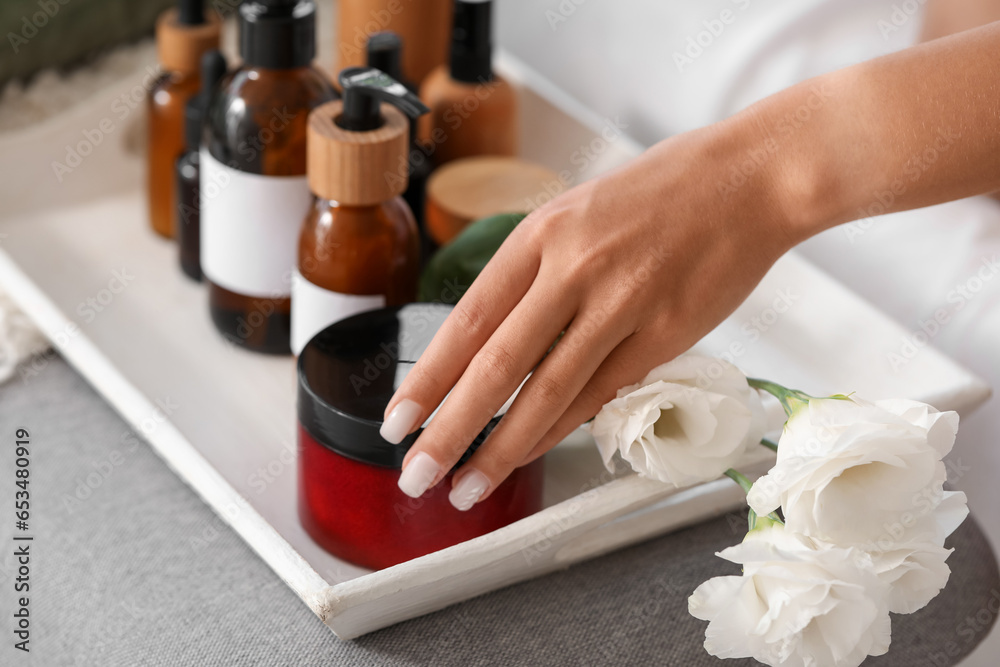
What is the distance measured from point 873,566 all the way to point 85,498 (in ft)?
1.33

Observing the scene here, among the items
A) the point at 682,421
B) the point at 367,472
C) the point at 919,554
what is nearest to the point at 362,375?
the point at 367,472

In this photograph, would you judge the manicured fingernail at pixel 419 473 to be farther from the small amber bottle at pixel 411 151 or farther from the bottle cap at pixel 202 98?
the bottle cap at pixel 202 98

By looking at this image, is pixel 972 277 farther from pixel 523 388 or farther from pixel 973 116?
pixel 523 388

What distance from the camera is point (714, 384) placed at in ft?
1.42

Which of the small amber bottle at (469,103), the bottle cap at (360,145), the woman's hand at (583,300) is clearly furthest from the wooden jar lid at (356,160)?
the small amber bottle at (469,103)

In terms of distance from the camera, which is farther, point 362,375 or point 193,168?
point 193,168

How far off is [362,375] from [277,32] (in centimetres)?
22

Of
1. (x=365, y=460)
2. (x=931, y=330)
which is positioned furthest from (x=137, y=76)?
(x=931, y=330)

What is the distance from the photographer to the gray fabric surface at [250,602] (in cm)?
45

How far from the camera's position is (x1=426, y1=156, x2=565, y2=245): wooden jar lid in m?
0.68

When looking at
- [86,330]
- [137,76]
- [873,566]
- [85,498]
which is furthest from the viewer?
[137,76]

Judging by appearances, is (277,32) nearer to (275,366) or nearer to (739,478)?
(275,366)

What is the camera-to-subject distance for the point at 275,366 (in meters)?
0.65

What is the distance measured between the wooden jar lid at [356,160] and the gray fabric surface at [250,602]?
188mm
